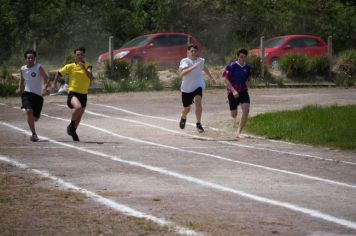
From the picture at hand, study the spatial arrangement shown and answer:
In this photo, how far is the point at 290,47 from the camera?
3722 cm

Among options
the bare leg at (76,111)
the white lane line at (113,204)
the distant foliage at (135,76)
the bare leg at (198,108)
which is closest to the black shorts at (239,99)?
the bare leg at (198,108)

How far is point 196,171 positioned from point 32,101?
5.73 meters

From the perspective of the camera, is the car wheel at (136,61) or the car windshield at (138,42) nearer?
the car wheel at (136,61)

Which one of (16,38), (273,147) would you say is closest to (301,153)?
(273,147)

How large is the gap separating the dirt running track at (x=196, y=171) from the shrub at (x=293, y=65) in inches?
422

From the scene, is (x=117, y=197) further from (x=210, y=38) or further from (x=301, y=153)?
(x=210, y=38)

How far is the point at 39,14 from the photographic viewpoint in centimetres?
4081

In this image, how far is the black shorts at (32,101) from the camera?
18.1 metres

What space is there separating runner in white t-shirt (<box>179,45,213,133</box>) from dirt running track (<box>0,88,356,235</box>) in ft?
1.47

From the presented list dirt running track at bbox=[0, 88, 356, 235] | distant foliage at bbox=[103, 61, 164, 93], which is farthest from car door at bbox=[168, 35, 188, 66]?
dirt running track at bbox=[0, 88, 356, 235]

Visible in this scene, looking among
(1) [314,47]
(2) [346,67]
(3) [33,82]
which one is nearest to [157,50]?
(1) [314,47]

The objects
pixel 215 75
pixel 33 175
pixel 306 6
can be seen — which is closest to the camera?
pixel 33 175

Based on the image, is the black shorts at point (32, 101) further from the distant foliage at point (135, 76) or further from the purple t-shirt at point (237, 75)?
the distant foliage at point (135, 76)

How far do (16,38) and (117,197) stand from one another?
2992 cm
